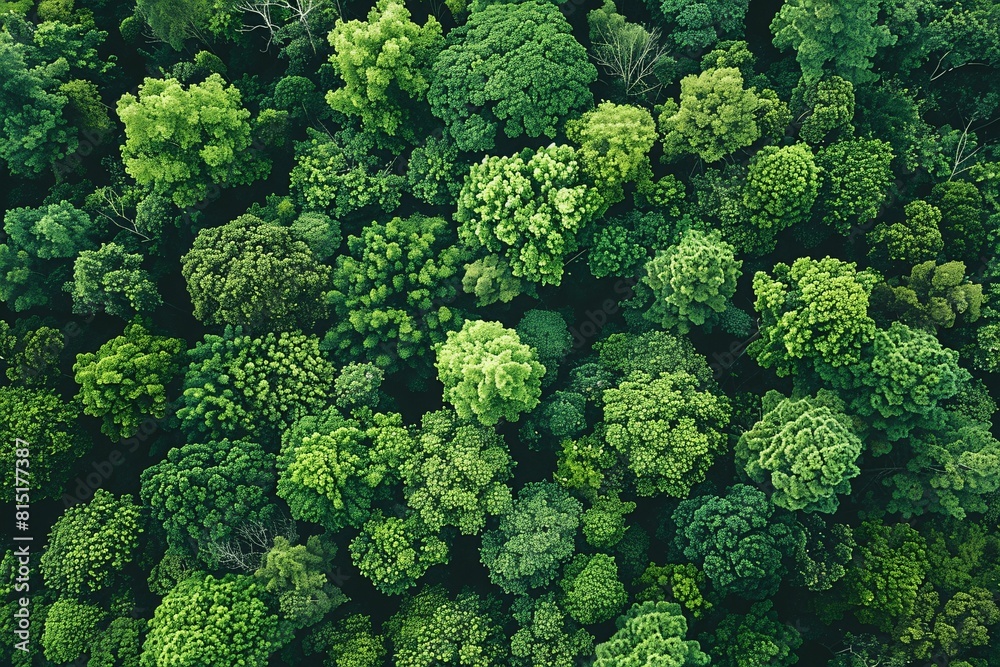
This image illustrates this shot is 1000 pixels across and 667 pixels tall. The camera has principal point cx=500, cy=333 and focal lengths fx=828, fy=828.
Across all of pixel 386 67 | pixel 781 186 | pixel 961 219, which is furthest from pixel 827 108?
pixel 386 67

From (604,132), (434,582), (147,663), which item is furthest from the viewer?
(434,582)

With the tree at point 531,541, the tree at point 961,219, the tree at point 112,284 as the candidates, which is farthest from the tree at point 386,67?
the tree at point 961,219

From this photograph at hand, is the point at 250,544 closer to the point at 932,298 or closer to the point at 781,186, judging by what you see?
the point at 781,186

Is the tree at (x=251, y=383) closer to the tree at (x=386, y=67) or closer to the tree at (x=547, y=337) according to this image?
the tree at (x=547, y=337)

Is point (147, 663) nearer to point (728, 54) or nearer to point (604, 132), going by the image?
point (604, 132)

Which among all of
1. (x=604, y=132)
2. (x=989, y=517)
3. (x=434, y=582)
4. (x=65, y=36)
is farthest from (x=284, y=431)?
(x=989, y=517)

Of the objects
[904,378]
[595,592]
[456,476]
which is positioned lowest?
[595,592]
